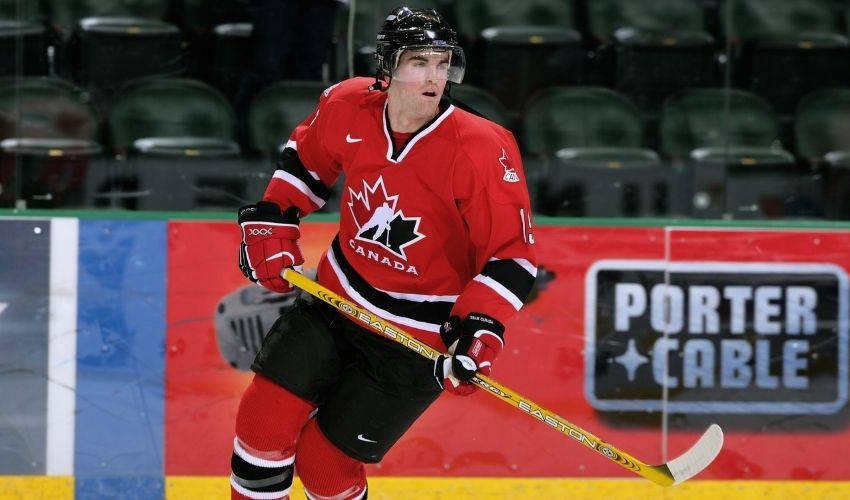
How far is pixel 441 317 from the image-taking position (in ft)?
8.09

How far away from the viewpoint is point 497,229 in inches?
90.7

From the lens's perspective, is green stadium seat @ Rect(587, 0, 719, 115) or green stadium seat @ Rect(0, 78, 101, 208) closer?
green stadium seat @ Rect(0, 78, 101, 208)

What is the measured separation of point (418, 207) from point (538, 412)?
1.57ft

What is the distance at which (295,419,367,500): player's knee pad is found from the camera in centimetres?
242

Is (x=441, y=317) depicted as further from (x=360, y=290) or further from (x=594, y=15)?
(x=594, y=15)

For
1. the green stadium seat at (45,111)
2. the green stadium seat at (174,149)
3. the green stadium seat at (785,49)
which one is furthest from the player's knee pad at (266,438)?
the green stadium seat at (785,49)

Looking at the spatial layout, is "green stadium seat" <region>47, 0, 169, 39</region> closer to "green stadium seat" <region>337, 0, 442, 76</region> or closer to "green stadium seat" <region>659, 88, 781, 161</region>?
"green stadium seat" <region>337, 0, 442, 76</region>


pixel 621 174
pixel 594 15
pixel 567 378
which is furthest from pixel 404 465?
pixel 594 15

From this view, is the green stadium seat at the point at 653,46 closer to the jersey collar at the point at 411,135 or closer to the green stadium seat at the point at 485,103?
the green stadium seat at the point at 485,103

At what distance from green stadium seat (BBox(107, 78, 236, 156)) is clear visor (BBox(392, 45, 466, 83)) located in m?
1.22

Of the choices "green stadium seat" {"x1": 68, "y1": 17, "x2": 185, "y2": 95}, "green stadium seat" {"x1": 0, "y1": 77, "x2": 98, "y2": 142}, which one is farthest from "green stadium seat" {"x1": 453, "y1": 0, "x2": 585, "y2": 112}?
"green stadium seat" {"x1": 0, "y1": 77, "x2": 98, "y2": 142}

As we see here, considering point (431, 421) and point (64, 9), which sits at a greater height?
point (64, 9)

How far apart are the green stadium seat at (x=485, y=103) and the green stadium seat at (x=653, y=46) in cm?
35

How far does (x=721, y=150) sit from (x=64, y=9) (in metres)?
1.94
